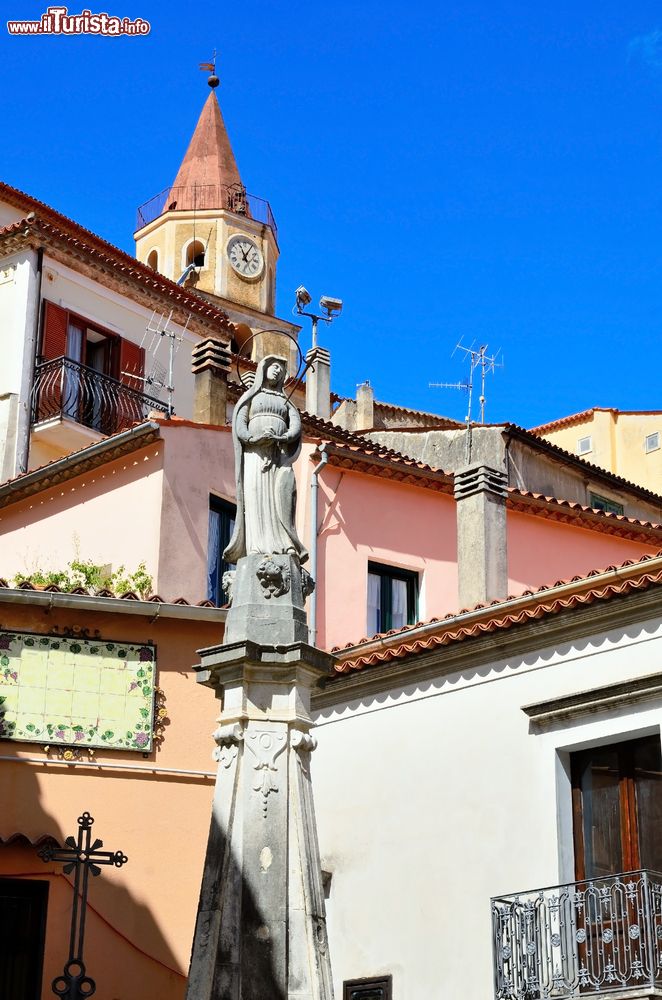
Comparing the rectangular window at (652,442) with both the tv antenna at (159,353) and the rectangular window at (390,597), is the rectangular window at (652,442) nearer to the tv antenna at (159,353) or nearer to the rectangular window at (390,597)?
the tv antenna at (159,353)

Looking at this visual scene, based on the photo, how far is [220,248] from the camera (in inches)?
1497

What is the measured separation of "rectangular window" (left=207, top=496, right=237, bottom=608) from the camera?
19.0 meters

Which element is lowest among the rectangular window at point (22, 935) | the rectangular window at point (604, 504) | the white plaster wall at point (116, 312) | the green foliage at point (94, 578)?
the rectangular window at point (22, 935)

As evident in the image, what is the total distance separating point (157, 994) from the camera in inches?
563

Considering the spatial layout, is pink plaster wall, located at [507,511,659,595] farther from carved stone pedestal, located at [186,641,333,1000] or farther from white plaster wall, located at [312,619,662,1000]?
carved stone pedestal, located at [186,641,333,1000]

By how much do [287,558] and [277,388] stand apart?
1.33m

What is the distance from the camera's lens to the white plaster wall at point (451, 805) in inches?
534

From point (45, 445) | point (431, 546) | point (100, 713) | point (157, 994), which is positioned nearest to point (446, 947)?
point (157, 994)

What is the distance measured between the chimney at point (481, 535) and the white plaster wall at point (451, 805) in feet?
8.81

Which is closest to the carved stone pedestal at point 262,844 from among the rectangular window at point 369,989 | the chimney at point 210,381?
the rectangular window at point 369,989

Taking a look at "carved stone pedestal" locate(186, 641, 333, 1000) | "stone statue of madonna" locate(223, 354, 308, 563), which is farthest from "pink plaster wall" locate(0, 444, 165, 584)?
"carved stone pedestal" locate(186, 641, 333, 1000)

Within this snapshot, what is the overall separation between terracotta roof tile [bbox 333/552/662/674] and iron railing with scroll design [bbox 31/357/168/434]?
9.82 m

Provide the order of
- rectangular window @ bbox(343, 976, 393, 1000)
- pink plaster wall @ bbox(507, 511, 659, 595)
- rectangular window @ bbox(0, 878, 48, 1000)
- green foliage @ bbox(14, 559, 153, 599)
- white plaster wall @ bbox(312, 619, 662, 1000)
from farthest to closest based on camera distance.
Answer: pink plaster wall @ bbox(507, 511, 659, 595), green foliage @ bbox(14, 559, 153, 599), rectangular window @ bbox(343, 976, 393, 1000), rectangular window @ bbox(0, 878, 48, 1000), white plaster wall @ bbox(312, 619, 662, 1000)

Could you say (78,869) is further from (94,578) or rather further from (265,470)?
(94,578)
